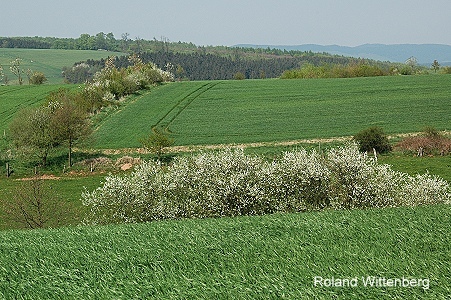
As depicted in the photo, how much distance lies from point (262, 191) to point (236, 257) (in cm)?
971

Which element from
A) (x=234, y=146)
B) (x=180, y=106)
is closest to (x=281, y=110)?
(x=180, y=106)

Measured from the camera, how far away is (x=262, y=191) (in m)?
23.2

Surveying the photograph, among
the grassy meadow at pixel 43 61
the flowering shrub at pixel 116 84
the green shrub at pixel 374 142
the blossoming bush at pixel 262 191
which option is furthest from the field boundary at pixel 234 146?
the grassy meadow at pixel 43 61

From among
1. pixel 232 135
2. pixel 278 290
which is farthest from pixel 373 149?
pixel 278 290

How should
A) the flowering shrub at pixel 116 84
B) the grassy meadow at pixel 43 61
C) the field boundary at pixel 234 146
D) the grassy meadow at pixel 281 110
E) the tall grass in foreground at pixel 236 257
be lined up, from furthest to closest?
the grassy meadow at pixel 43 61
the flowering shrub at pixel 116 84
the grassy meadow at pixel 281 110
the field boundary at pixel 234 146
the tall grass in foreground at pixel 236 257

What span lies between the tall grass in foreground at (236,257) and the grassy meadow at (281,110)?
3710 centimetres

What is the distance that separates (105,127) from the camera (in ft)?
203

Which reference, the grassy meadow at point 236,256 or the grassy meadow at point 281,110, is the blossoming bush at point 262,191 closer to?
the grassy meadow at point 236,256

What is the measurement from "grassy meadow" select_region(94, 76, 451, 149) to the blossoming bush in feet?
97.9

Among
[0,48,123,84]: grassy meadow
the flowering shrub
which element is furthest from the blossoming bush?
[0,48,123,84]: grassy meadow

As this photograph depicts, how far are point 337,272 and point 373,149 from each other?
37935 mm

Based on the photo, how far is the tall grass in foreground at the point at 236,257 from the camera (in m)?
11.3

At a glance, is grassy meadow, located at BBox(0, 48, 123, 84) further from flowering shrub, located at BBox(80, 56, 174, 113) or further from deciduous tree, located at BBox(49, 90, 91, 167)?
deciduous tree, located at BBox(49, 90, 91, 167)

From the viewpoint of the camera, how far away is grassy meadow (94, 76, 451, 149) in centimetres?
5756
